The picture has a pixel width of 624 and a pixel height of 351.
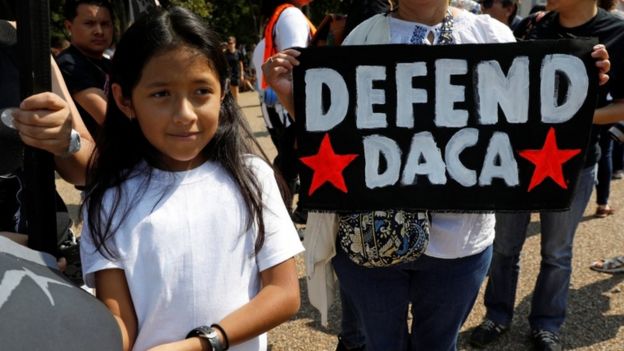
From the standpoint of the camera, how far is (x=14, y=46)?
5.07 feet

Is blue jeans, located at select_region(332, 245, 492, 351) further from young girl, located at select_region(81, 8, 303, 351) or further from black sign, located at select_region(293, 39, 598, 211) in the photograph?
young girl, located at select_region(81, 8, 303, 351)

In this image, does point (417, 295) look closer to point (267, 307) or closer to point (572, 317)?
point (267, 307)

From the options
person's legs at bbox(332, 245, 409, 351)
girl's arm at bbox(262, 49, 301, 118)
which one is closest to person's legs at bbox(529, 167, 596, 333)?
person's legs at bbox(332, 245, 409, 351)

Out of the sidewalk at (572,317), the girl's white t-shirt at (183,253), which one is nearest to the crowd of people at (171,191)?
the girl's white t-shirt at (183,253)

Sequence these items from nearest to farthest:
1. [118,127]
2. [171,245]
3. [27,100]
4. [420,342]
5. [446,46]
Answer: [27,100] < [171,245] < [118,127] < [446,46] < [420,342]

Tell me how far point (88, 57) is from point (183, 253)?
1957 millimetres

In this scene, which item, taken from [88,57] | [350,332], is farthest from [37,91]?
[350,332]

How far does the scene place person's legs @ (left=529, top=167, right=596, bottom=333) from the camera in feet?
10.5

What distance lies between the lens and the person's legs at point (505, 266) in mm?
3432

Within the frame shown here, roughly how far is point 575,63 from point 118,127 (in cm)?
152

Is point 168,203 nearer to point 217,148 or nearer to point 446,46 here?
point 217,148

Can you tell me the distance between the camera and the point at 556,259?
3.31m

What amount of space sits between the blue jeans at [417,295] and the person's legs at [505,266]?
4.06 feet

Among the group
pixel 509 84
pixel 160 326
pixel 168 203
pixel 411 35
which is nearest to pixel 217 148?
pixel 168 203
